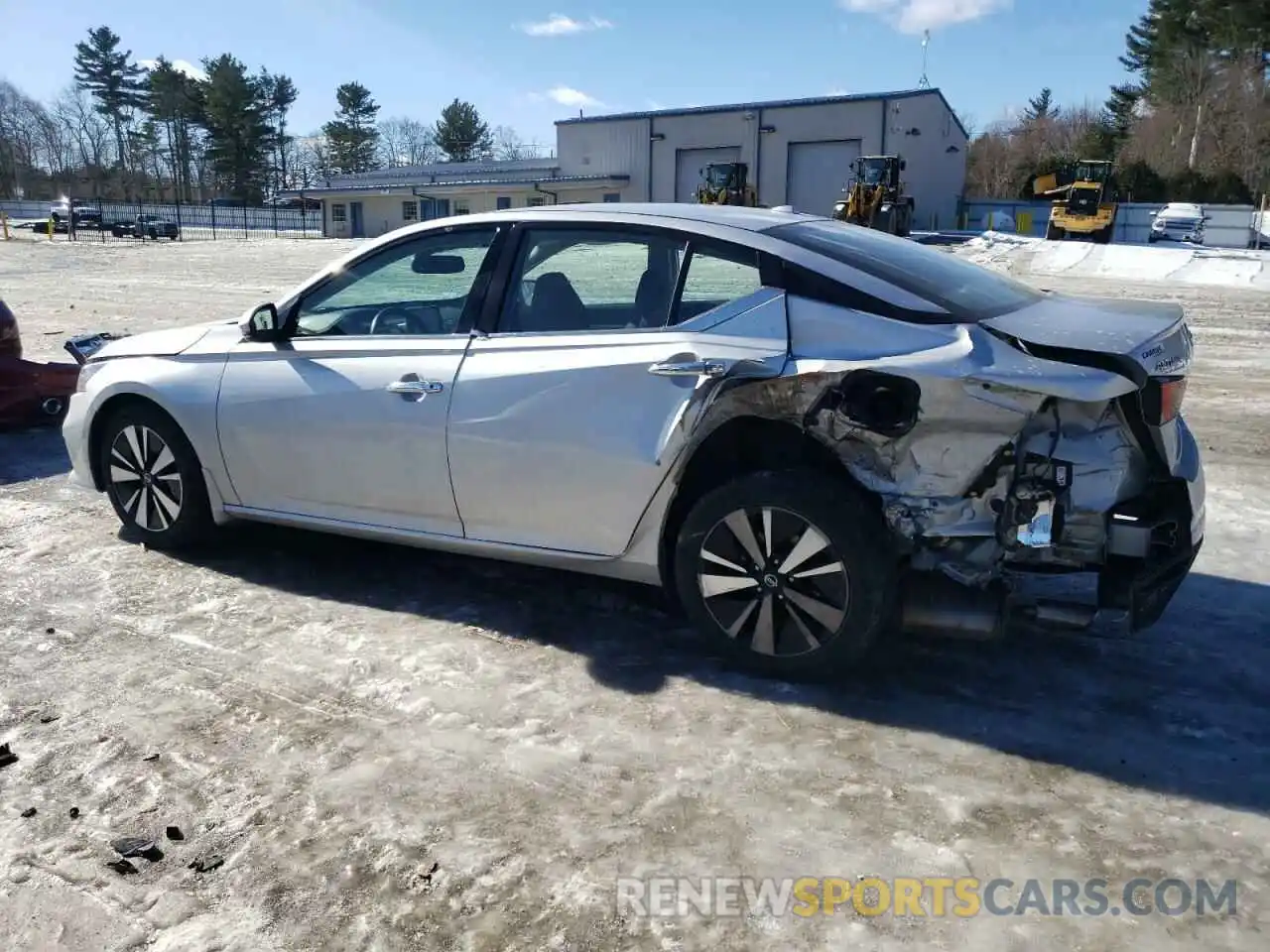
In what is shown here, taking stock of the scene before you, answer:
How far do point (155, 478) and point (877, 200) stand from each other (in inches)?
1175

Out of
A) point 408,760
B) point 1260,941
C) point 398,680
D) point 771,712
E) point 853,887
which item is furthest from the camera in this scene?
point 398,680

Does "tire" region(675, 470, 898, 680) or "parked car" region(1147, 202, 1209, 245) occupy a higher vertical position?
"parked car" region(1147, 202, 1209, 245)

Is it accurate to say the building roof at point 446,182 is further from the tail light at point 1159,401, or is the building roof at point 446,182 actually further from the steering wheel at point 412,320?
the tail light at point 1159,401

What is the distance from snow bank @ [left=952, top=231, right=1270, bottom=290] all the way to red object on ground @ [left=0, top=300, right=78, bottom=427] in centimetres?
2093

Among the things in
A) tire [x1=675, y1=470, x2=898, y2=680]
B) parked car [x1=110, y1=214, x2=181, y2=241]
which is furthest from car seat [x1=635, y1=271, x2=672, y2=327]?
parked car [x1=110, y1=214, x2=181, y2=241]

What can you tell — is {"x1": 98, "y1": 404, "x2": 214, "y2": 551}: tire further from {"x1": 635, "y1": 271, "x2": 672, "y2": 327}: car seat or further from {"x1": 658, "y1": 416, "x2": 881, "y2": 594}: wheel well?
{"x1": 658, "y1": 416, "x2": 881, "y2": 594}: wheel well

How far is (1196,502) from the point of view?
347 centimetres

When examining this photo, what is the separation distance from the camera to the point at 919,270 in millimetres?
3779

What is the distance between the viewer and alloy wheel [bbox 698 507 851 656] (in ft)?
11.2

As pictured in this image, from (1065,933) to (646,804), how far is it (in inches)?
44.5

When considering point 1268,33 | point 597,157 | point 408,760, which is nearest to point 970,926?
point 408,760

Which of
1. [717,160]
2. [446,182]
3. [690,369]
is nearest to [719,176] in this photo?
[717,160]

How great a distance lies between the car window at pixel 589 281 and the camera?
3.83m

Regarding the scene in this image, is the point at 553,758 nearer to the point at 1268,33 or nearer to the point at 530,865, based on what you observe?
the point at 530,865
